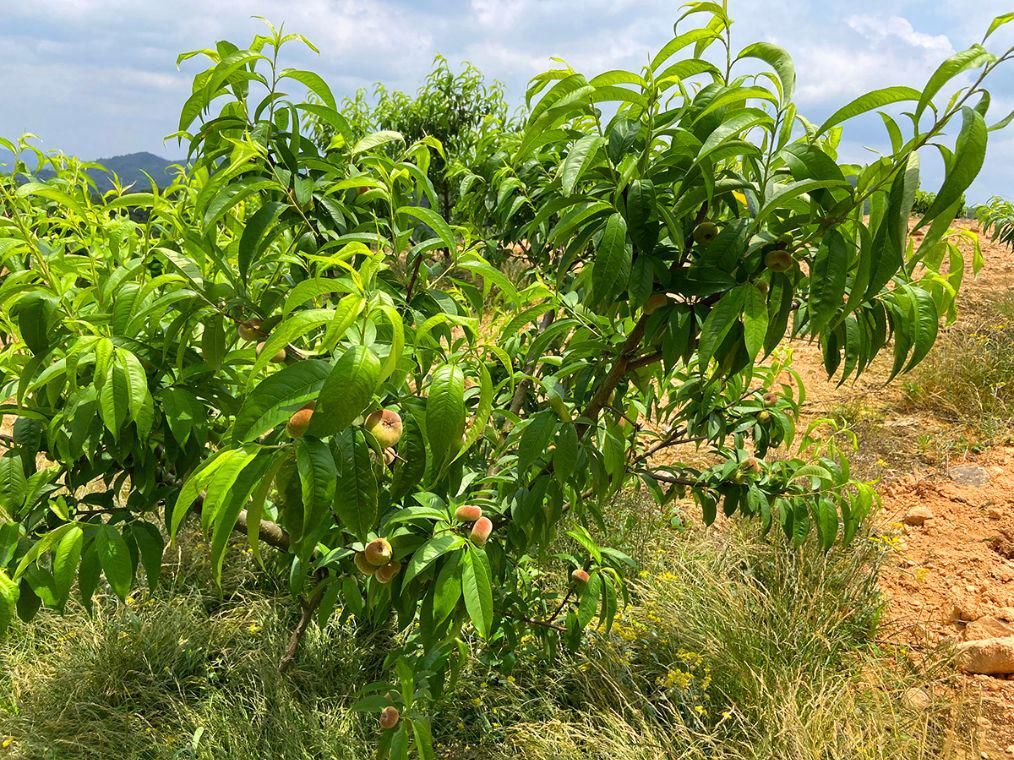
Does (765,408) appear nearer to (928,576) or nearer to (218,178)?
(218,178)

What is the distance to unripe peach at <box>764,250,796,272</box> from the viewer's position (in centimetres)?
95

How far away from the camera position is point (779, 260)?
96 cm

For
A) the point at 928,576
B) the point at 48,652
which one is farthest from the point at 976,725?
the point at 48,652

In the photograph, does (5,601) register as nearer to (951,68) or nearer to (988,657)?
(951,68)

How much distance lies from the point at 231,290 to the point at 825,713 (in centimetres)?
209

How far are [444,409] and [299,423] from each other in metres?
0.16

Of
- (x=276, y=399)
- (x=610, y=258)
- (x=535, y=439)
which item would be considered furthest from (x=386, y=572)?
(x=610, y=258)

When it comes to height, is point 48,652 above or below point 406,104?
below

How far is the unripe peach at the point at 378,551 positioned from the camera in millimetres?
1183

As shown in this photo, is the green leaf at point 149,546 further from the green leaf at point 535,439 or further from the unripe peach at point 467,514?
the green leaf at point 535,439

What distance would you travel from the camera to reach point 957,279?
1279 millimetres

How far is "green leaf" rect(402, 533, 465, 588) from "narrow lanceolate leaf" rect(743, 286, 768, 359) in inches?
21.2

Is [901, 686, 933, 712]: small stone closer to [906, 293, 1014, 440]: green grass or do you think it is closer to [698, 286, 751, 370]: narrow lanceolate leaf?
[698, 286, 751, 370]: narrow lanceolate leaf

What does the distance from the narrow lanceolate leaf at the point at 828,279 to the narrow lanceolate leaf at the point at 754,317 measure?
0.20 feet
